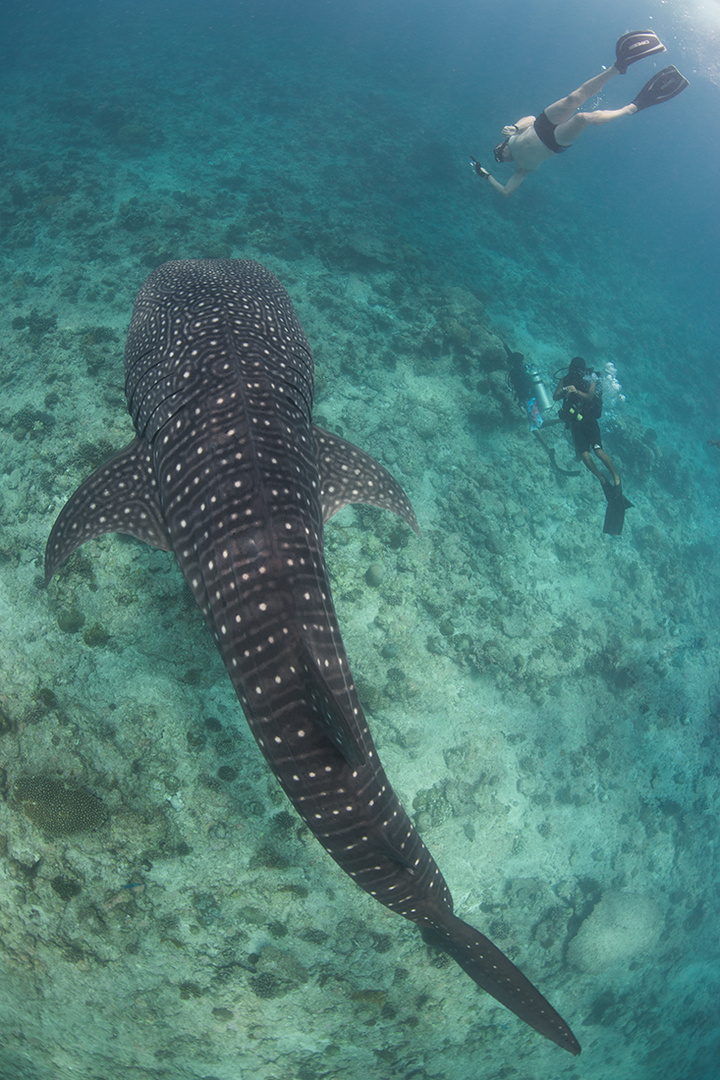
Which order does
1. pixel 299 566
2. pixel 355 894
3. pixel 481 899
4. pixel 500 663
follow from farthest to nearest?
pixel 500 663, pixel 481 899, pixel 355 894, pixel 299 566

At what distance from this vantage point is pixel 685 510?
42.5 ft

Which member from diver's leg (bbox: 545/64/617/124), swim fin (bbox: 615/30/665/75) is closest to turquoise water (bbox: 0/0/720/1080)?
diver's leg (bbox: 545/64/617/124)

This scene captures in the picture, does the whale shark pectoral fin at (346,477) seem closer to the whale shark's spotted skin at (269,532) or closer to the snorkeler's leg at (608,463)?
the whale shark's spotted skin at (269,532)


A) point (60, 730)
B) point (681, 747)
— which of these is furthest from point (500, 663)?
point (60, 730)

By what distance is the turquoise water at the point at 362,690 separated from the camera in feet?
16.1

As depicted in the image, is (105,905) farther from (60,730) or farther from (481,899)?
(481,899)

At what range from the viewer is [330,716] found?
246 centimetres

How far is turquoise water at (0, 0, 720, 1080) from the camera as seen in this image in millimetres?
4906

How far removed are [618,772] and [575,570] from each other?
335cm

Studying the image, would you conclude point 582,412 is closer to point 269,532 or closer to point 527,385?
point 527,385

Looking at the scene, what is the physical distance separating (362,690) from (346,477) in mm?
2775

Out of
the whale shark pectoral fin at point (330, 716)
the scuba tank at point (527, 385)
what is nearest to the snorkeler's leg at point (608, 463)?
the scuba tank at point (527, 385)

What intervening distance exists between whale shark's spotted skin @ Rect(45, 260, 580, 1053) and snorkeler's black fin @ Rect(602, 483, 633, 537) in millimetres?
7050

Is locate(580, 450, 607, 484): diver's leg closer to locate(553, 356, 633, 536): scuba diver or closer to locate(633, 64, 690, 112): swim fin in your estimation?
locate(553, 356, 633, 536): scuba diver
